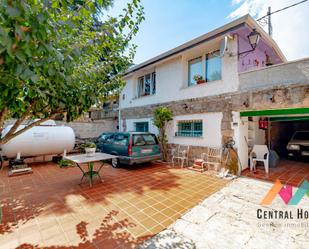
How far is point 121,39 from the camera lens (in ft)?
11.4

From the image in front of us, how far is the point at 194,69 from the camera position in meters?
8.16

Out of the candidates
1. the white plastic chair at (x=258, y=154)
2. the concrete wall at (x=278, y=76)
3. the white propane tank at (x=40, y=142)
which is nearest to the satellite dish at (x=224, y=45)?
the concrete wall at (x=278, y=76)

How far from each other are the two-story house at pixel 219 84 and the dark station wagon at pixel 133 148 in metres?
1.68

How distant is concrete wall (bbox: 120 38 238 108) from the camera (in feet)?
21.4

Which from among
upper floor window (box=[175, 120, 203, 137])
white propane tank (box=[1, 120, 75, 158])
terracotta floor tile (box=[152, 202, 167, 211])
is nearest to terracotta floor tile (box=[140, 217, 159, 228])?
terracotta floor tile (box=[152, 202, 167, 211])

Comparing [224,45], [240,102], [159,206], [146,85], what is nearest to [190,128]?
[240,102]

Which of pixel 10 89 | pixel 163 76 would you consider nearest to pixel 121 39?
pixel 10 89

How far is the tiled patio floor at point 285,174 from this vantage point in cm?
546

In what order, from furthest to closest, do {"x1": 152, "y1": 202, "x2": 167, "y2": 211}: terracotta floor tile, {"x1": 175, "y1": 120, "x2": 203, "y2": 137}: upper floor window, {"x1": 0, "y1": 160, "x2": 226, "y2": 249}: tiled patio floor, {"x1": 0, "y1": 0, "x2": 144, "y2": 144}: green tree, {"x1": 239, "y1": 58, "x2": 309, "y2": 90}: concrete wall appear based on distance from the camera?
{"x1": 175, "y1": 120, "x2": 203, "y2": 137}: upper floor window, {"x1": 239, "y1": 58, "x2": 309, "y2": 90}: concrete wall, {"x1": 152, "y1": 202, "x2": 167, "y2": 211}: terracotta floor tile, {"x1": 0, "y1": 160, "x2": 226, "y2": 249}: tiled patio floor, {"x1": 0, "y1": 0, "x2": 144, "y2": 144}: green tree

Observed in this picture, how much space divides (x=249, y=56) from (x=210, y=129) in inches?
140

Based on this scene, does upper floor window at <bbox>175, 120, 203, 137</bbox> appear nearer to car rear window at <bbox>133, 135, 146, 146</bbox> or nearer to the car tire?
car rear window at <bbox>133, 135, 146, 146</bbox>

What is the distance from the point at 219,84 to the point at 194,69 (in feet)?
6.07

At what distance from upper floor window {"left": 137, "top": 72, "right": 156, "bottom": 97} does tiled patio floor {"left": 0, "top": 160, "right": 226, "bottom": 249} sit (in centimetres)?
574

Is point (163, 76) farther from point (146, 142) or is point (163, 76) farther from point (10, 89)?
point (10, 89)
